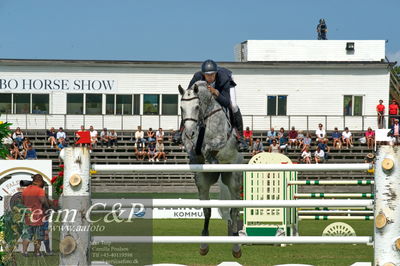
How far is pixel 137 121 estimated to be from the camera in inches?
1647

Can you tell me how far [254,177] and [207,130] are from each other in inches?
271

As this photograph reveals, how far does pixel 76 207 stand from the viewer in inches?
263

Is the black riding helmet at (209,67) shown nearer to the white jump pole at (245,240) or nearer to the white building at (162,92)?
the white jump pole at (245,240)

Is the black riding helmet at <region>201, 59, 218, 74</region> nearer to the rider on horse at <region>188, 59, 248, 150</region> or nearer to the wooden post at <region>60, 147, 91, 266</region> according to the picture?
the rider on horse at <region>188, 59, 248, 150</region>

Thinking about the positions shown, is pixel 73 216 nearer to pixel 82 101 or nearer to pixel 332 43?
pixel 82 101

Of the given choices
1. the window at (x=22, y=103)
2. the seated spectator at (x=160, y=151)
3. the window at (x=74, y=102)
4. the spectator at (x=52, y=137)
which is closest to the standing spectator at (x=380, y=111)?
the seated spectator at (x=160, y=151)

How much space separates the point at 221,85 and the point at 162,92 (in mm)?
32851

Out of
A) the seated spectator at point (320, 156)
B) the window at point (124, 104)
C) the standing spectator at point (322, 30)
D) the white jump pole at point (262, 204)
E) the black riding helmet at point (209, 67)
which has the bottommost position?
the seated spectator at point (320, 156)

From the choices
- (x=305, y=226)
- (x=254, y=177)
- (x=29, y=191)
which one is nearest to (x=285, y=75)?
(x=305, y=226)

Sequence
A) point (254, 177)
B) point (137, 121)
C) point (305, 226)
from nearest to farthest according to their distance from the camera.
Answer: point (254, 177) → point (305, 226) → point (137, 121)

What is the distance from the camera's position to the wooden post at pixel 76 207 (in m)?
6.65

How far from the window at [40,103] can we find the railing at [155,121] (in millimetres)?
588

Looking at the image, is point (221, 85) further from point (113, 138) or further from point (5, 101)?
point (5, 101)

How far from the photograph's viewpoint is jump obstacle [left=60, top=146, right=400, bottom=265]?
21.5ft
